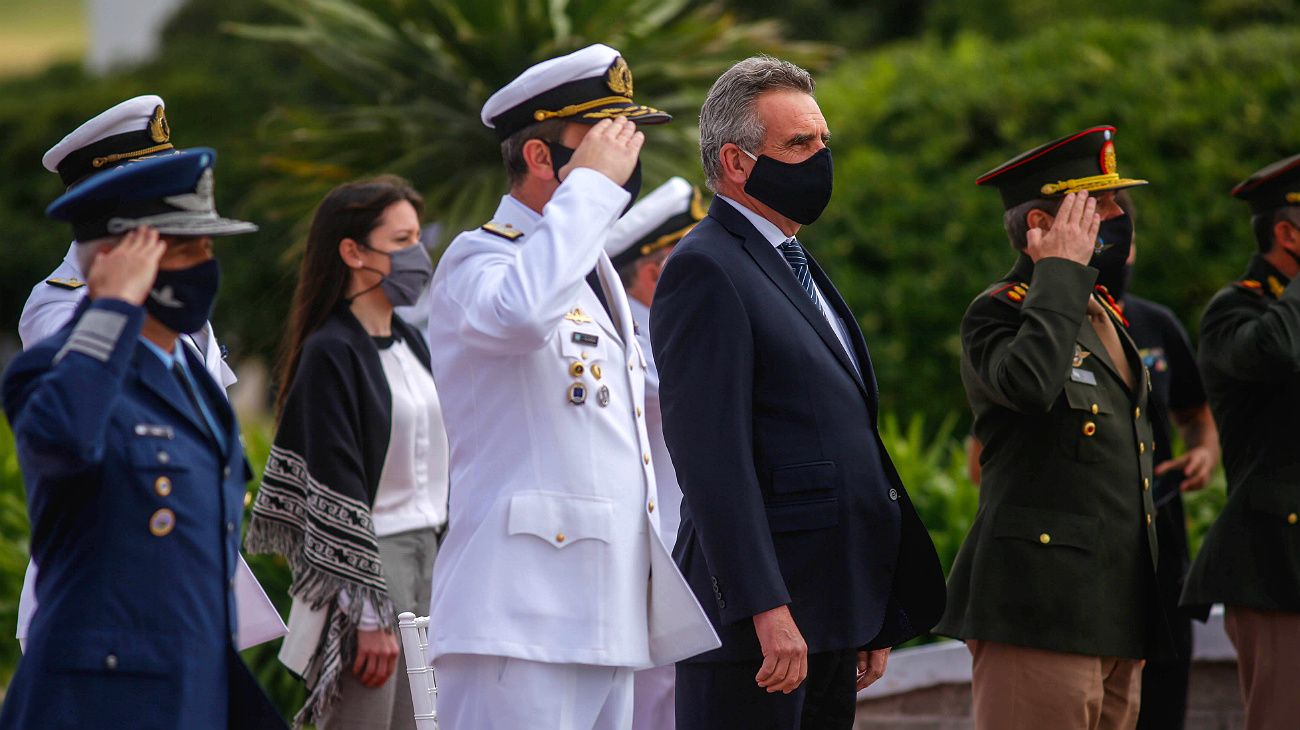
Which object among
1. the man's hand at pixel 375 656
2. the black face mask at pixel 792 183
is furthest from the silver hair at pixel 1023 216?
the man's hand at pixel 375 656

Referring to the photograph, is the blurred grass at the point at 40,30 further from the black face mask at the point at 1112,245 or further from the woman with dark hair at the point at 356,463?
the black face mask at the point at 1112,245

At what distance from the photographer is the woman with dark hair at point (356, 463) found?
4.81 m

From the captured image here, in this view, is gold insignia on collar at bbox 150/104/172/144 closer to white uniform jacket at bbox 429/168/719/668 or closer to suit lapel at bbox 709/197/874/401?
white uniform jacket at bbox 429/168/719/668

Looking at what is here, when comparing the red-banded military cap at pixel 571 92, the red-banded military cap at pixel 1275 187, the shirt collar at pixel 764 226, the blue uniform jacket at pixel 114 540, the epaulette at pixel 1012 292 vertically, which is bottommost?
the blue uniform jacket at pixel 114 540

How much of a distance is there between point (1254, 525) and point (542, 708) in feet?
8.06

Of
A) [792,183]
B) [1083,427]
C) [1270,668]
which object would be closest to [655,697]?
[1083,427]

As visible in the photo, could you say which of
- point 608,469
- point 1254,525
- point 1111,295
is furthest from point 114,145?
point 1254,525

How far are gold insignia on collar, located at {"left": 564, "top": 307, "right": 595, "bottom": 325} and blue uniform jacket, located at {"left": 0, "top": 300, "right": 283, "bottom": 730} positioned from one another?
3.06 ft

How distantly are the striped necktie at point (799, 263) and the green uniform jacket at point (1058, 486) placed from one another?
0.60 meters

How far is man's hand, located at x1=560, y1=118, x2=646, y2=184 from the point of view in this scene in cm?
371

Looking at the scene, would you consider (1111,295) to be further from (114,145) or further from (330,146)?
(330,146)

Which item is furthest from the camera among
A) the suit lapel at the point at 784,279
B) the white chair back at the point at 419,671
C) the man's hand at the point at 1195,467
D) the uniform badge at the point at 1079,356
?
the man's hand at the point at 1195,467

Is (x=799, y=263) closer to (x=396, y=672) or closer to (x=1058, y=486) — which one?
(x=1058, y=486)

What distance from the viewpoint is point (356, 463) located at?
4883mm
